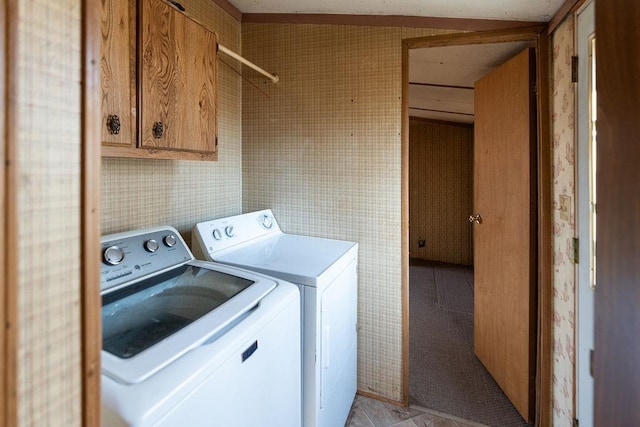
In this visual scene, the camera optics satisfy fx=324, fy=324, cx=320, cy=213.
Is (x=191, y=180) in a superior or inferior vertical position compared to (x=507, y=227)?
superior

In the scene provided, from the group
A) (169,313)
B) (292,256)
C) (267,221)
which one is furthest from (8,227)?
(267,221)

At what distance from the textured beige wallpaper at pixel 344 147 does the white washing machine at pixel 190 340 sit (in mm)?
825

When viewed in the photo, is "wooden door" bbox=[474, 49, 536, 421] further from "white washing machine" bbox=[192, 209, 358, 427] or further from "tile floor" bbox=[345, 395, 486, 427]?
"white washing machine" bbox=[192, 209, 358, 427]

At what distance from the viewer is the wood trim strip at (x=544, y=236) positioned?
1.65 meters

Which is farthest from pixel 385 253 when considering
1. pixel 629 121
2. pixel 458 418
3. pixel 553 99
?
pixel 629 121

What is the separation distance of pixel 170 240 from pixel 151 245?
0.11m

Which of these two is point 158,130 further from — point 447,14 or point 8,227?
point 447,14

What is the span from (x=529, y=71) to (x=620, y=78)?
1.10m

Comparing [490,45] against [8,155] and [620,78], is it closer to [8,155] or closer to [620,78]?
[620,78]

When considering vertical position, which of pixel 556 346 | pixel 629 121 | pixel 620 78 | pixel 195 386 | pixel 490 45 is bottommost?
pixel 556 346

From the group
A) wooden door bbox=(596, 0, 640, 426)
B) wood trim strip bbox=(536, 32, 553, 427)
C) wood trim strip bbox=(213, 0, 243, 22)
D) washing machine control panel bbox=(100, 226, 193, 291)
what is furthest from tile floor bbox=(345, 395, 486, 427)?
wood trim strip bbox=(213, 0, 243, 22)

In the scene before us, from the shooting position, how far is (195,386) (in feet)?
2.46

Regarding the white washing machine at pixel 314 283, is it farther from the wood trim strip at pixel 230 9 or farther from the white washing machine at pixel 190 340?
the wood trim strip at pixel 230 9

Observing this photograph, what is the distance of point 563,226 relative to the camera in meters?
1.56
